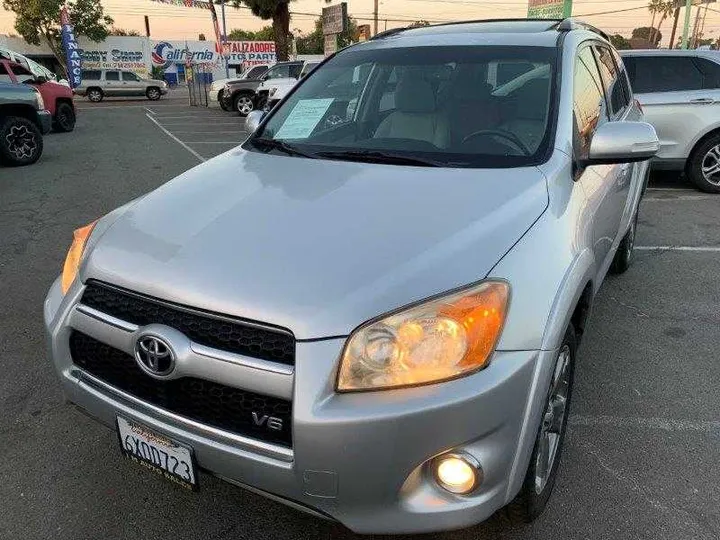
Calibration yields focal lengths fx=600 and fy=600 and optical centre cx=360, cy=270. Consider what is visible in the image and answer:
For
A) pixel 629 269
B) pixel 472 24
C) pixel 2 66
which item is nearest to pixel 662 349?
pixel 629 269

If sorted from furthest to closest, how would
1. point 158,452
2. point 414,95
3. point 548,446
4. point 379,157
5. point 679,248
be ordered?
point 679,248 < point 414,95 < point 379,157 < point 548,446 < point 158,452

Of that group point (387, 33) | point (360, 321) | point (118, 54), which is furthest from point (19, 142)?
point (118, 54)

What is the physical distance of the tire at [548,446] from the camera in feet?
6.48

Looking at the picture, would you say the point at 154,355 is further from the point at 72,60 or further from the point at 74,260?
the point at 72,60

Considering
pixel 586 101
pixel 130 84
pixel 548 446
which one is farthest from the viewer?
pixel 130 84

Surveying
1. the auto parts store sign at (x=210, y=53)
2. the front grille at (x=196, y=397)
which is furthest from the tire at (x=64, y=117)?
the auto parts store sign at (x=210, y=53)

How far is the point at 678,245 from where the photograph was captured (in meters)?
5.55

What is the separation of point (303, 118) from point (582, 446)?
2.13m

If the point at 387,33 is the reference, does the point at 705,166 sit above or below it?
below

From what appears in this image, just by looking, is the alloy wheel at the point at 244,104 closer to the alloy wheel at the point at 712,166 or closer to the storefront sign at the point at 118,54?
the alloy wheel at the point at 712,166

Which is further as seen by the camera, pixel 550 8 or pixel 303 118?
pixel 550 8

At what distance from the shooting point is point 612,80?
12.8 feet

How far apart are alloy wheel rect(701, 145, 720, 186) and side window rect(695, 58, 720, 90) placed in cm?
77

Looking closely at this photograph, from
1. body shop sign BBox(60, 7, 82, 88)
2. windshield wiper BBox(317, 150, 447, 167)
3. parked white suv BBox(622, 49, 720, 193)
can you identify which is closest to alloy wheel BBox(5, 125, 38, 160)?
windshield wiper BBox(317, 150, 447, 167)
